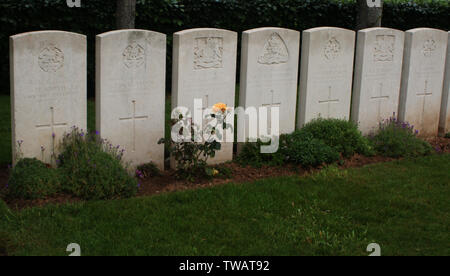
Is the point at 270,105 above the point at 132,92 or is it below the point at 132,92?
below

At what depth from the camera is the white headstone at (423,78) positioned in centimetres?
833

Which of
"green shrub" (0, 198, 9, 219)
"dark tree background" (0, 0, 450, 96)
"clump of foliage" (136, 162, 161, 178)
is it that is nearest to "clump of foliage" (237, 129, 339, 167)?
"clump of foliage" (136, 162, 161, 178)

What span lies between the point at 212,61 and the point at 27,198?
101 inches

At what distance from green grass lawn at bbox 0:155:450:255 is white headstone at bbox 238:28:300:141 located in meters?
1.21

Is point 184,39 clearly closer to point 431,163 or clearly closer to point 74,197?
point 74,197

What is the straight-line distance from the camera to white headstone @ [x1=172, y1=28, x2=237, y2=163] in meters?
6.74

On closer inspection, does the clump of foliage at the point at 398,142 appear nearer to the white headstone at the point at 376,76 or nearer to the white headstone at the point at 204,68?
the white headstone at the point at 376,76

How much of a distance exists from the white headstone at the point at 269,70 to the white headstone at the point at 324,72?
0.16m

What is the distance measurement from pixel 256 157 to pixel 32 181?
2640 mm

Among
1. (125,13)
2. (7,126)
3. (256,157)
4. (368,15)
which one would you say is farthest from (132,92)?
(368,15)

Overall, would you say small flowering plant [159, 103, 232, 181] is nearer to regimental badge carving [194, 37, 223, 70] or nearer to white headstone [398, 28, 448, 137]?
regimental badge carving [194, 37, 223, 70]

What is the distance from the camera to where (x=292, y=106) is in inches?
301

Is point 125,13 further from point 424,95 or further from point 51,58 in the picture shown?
point 424,95

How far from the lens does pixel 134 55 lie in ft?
21.3
